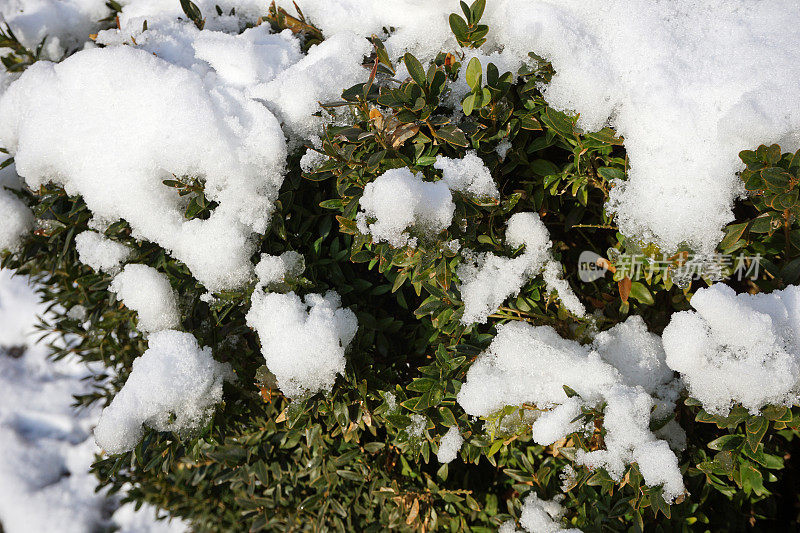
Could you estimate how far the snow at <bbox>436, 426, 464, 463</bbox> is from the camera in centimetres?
154

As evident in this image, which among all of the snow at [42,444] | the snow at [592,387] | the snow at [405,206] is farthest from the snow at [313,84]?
the snow at [42,444]

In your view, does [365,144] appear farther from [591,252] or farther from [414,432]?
[414,432]

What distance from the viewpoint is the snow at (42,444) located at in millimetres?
3777

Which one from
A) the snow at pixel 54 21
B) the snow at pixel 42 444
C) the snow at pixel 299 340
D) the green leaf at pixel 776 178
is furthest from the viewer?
the snow at pixel 42 444

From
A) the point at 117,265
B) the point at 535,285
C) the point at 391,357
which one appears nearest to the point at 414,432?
the point at 391,357

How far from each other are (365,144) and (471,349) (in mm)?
630

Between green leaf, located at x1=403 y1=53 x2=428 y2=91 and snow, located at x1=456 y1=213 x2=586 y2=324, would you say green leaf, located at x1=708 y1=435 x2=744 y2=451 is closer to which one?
snow, located at x1=456 y1=213 x2=586 y2=324

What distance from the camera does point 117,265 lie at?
1.70 meters

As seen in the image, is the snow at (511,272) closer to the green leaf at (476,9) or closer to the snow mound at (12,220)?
the green leaf at (476,9)

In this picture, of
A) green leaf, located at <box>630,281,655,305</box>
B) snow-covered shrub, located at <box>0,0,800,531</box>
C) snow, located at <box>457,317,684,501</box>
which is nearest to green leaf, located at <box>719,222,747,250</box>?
snow-covered shrub, located at <box>0,0,800,531</box>

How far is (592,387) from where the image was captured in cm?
131

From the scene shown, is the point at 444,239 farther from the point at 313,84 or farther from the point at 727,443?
the point at 727,443

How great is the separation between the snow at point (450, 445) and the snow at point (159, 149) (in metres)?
0.77

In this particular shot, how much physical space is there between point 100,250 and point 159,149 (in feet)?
1.51
